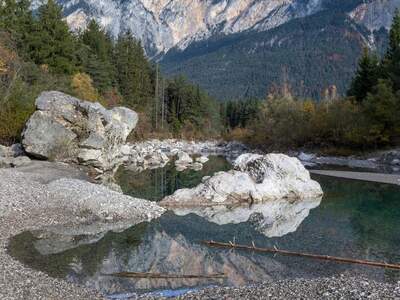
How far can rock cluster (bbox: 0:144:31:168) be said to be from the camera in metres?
36.8

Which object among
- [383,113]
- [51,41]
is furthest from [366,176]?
[51,41]

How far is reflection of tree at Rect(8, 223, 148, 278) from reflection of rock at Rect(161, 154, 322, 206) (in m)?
8.71

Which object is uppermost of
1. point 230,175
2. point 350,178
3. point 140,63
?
point 140,63

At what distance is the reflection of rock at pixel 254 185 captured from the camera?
30.3 meters

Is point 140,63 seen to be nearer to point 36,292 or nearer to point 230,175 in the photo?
point 230,175

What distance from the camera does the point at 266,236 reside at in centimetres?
2245

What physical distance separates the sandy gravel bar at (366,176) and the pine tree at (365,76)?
28434 millimetres

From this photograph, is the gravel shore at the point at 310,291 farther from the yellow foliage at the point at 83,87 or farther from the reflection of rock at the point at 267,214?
the yellow foliage at the point at 83,87

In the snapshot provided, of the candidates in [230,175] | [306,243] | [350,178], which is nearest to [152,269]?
[306,243]

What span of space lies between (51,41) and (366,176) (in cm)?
4443

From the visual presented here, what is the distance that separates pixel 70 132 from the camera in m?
41.5

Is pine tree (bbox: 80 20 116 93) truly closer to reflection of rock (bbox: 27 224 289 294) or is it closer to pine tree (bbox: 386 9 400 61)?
pine tree (bbox: 386 9 400 61)

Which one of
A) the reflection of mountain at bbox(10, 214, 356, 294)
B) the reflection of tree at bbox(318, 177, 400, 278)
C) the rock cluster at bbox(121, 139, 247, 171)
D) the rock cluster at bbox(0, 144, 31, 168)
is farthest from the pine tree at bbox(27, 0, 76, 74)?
the reflection of mountain at bbox(10, 214, 356, 294)

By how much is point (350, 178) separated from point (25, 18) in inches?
1961
